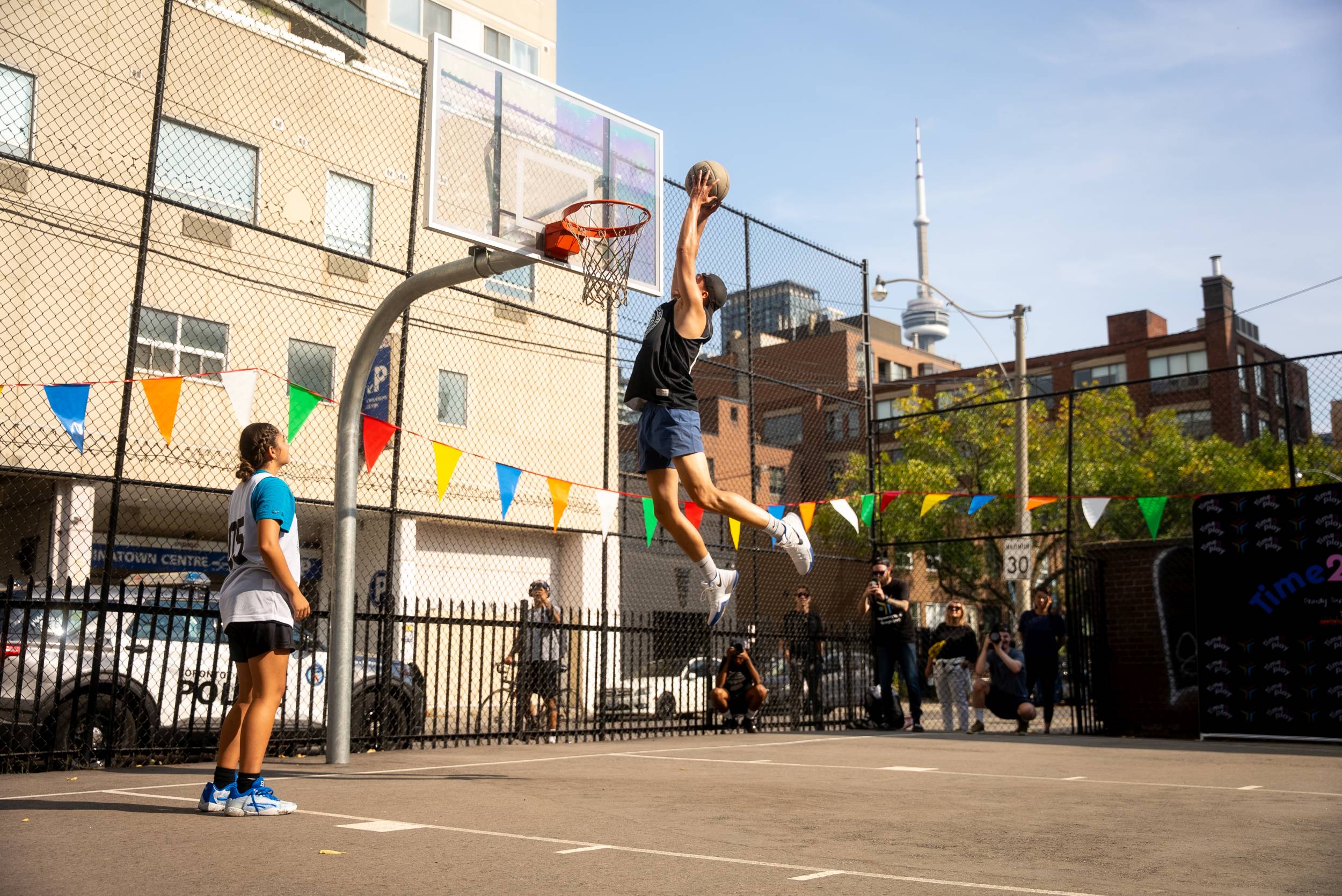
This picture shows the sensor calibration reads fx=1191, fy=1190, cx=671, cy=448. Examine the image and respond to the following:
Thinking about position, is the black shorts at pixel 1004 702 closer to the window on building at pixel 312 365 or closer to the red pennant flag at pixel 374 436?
the red pennant flag at pixel 374 436

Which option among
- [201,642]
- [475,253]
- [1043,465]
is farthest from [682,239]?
[1043,465]

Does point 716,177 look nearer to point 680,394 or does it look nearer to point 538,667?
point 680,394

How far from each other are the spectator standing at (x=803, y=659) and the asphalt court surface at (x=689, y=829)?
566 centimetres

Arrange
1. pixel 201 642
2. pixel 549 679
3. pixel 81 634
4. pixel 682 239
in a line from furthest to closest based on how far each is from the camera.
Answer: pixel 549 679 → pixel 201 642 → pixel 81 634 → pixel 682 239

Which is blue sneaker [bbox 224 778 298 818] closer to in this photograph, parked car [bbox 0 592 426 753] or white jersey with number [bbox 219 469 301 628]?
white jersey with number [bbox 219 469 301 628]

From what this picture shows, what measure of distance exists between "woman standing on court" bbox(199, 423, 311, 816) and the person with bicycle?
5406 millimetres

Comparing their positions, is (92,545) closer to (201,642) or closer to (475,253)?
(201,642)

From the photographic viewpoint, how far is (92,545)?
18.5 meters

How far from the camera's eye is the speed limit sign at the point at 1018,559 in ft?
54.3

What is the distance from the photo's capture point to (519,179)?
340 inches

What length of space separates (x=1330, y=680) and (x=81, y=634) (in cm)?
1125

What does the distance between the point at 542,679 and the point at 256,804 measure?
20.4 feet

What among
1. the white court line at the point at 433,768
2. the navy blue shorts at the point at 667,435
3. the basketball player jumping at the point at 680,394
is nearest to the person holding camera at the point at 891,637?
the white court line at the point at 433,768

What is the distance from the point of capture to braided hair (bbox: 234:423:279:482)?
5410mm
